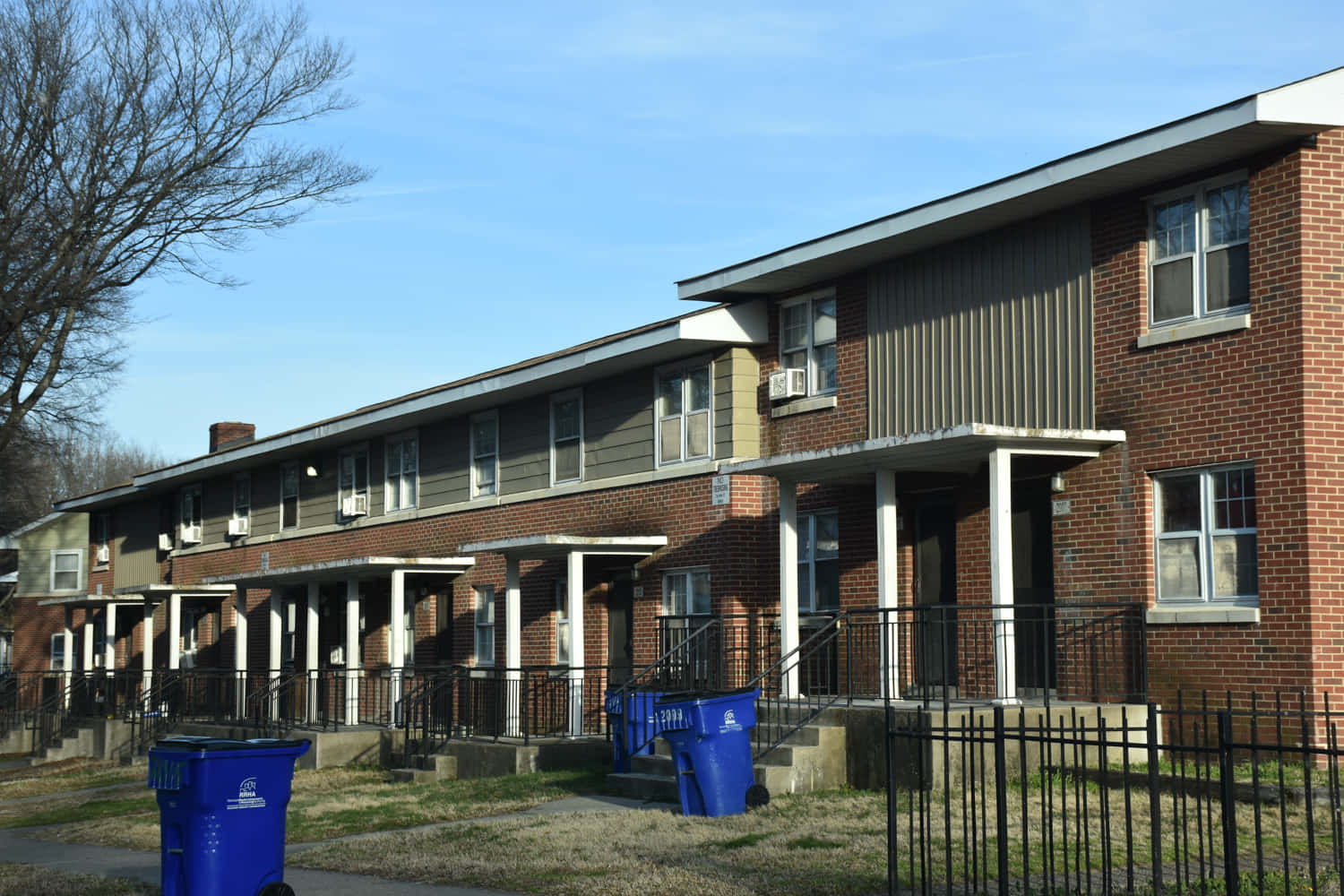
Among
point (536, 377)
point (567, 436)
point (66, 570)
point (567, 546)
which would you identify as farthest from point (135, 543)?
point (567, 546)

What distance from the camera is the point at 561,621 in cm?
2395

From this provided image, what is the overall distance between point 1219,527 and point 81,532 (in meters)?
41.2

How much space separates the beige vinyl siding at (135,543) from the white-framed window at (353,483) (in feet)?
37.4

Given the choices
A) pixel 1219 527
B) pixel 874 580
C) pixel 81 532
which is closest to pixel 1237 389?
pixel 1219 527

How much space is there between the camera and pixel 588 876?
1139 centimetres

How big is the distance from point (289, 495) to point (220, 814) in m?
23.7

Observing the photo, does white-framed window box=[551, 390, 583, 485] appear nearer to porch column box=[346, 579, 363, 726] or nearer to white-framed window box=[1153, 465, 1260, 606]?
porch column box=[346, 579, 363, 726]

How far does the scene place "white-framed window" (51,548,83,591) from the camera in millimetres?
47844

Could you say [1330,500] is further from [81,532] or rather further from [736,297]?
[81,532]

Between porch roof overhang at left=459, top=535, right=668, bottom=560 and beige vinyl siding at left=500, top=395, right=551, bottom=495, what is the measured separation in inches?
120

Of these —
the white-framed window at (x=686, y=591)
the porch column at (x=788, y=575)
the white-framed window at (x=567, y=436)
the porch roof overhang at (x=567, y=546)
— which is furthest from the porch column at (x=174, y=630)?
the porch column at (x=788, y=575)

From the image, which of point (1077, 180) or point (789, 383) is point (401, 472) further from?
point (1077, 180)

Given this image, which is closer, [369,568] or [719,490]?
[719,490]

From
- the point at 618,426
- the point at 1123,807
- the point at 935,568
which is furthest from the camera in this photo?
the point at 618,426
